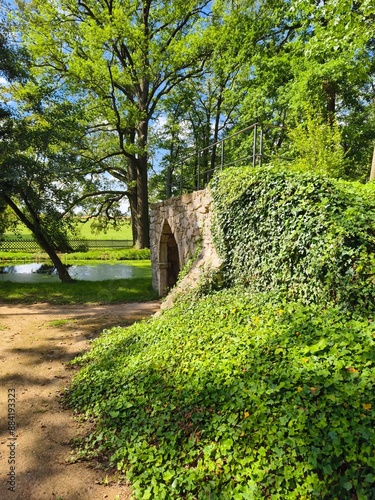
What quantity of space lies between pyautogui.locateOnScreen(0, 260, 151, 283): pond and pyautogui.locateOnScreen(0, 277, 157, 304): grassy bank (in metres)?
1.91

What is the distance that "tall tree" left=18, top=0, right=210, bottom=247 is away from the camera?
563 inches

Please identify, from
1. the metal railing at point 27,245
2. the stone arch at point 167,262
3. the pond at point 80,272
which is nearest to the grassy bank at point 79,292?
the stone arch at point 167,262

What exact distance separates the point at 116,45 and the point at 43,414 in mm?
17344

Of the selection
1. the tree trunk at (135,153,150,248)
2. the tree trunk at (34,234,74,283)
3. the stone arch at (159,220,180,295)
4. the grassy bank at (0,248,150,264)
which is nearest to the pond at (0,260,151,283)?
the grassy bank at (0,248,150,264)

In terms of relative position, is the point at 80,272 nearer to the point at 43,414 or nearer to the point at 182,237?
the point at 182,237

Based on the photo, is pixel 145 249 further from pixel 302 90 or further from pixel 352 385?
pixel 352 385

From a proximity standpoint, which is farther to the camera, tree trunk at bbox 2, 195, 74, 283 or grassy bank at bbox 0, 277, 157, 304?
tree trunk at bbox 2, 195, 74, 283

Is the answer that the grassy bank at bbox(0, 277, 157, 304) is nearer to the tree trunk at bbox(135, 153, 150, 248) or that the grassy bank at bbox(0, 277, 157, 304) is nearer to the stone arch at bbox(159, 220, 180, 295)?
the stone arch at bbox(159, 220, 180, 295)

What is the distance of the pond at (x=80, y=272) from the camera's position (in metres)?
15.1

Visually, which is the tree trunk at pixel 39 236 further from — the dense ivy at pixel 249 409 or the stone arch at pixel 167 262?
the dense ivy at pixel 249 409

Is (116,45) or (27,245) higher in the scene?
(116,45)

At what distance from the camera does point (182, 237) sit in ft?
28.2

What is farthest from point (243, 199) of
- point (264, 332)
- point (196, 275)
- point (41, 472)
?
point (41, 472)

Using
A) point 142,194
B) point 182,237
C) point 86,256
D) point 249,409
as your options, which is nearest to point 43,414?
point 249,409
